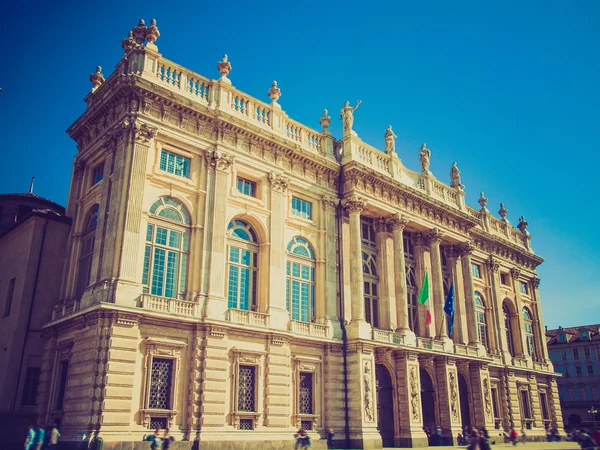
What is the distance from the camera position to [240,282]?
90.4 feet

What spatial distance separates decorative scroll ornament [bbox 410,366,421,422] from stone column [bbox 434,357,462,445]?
3.00 meters

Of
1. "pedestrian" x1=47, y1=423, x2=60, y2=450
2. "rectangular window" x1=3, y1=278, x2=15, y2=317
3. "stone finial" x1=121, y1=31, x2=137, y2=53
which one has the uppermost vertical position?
"stone finial" x1=121, y1=31, x2=137, y2=53

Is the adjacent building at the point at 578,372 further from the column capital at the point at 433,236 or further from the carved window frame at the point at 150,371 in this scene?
A: the carved window frame at the point at 150,371

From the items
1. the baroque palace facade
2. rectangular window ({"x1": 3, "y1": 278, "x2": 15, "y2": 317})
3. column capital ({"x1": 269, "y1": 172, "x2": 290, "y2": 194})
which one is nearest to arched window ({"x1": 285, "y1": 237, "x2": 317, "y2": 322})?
the baroque palace facade

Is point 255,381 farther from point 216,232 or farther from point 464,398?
point 464,398

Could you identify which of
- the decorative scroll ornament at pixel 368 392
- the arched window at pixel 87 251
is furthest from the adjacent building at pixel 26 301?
the decorative scroll ornament at pixel 368 392

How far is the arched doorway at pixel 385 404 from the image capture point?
31.5 meters

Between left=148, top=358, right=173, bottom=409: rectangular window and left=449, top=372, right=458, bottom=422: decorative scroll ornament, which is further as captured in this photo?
left=449, top=372, right=458, bottom=422: decorative scroll ornament

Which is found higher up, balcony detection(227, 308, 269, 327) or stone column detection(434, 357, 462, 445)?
balcony detection(227, 308, 269, 327)

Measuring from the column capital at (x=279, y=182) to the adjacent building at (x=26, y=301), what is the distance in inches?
419

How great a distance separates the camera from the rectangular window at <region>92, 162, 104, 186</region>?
2767 centimetres

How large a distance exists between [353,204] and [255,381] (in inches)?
475

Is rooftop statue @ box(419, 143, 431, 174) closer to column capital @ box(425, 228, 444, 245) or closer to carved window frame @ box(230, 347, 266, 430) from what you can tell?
column capital @ box(425, 228, 444, 245)

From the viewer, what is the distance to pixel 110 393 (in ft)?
68.8
